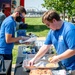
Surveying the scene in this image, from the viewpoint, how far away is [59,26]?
3.15 metres

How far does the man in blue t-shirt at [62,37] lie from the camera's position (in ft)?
9.96

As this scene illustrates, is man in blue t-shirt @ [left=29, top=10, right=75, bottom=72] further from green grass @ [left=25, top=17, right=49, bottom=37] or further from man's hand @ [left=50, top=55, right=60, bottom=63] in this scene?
green grass @ [left=25, top=17, right=49, bottom=37]

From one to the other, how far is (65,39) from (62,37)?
47 mm

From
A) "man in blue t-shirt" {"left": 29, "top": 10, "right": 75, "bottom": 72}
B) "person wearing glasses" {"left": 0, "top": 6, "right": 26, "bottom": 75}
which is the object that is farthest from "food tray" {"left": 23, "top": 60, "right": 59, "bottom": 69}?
"person wearing glasses" {"left": 0, "top": 6, "right": 26, "bottom": 75}

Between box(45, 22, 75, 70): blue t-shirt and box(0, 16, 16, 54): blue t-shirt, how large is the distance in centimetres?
104

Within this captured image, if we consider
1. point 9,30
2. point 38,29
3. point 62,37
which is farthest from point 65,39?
point 38,29

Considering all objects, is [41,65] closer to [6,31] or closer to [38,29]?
[6,31]

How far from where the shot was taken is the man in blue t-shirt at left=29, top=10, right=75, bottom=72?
3035 millimetres

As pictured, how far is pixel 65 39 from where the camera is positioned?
10.2 feet

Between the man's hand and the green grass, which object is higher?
the man's hand

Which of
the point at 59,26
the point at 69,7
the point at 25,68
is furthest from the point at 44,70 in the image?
the point at 69,7

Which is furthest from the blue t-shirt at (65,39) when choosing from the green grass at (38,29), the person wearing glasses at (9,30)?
the green grass at (38,29)

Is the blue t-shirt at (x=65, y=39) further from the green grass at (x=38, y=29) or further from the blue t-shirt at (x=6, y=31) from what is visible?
the green grass at (x=38, y=29)

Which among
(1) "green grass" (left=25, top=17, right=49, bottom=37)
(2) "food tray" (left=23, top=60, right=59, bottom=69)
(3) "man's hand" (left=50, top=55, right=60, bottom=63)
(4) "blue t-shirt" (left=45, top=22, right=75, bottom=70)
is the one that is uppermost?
(4) "blue t-shirt" (left=45, top=22, right=75, bottom=70)
